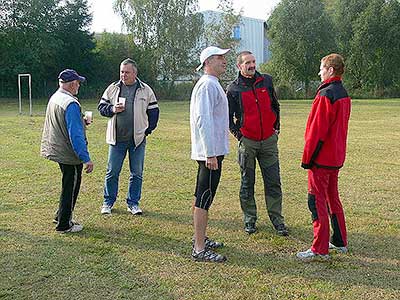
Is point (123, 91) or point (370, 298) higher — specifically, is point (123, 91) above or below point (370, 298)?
above

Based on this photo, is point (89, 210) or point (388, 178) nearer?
point (89, 210)

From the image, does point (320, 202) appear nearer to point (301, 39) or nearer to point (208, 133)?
point (208, 133)

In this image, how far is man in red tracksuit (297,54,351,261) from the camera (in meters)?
4.51

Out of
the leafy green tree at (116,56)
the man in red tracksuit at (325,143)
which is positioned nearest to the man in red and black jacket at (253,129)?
the man in red tracksuit at (325,143)

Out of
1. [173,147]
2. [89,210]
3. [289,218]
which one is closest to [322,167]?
[289,218]

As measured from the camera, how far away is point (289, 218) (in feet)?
20.1

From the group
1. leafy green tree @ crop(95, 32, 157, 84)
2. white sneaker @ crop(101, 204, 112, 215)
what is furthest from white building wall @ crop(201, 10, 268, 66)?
white sneaker @ crop(101, 204, 112, 215)

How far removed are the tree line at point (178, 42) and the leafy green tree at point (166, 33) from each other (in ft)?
0.28

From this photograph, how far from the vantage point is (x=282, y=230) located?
549 centimetres

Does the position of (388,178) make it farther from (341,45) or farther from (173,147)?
(341,45)

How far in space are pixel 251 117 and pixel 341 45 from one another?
146ft

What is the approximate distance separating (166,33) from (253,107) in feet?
128

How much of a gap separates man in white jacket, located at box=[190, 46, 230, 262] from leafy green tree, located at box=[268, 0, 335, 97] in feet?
140

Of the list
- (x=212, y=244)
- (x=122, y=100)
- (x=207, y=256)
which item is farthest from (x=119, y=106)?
(x=207, y=256)
